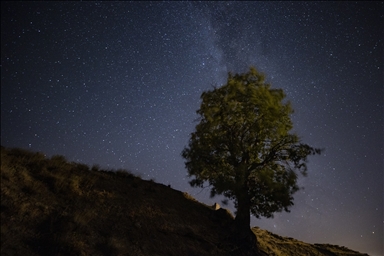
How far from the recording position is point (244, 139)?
1848cm

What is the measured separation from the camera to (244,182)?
678 inches

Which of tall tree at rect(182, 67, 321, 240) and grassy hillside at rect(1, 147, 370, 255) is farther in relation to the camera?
tall tree at rect(182, 67, 321, 240)

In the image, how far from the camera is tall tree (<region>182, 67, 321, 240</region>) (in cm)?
1747

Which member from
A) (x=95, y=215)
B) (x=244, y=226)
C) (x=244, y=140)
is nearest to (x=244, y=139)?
(x=244, y=140)

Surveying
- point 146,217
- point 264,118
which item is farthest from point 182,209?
point 264,118

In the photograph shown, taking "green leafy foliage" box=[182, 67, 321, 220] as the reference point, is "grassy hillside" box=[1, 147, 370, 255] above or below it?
below

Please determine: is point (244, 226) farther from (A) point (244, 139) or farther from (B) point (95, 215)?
(B) point (95, 215)

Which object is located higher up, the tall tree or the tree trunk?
the tall tree

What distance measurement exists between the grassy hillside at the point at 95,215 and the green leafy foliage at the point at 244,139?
8.44 feet

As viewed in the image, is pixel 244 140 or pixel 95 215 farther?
pixel 244 140

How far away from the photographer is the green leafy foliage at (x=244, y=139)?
17.5m

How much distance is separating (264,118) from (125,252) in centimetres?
1139

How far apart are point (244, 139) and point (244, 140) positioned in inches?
2.7

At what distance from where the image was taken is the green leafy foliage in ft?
57.6
